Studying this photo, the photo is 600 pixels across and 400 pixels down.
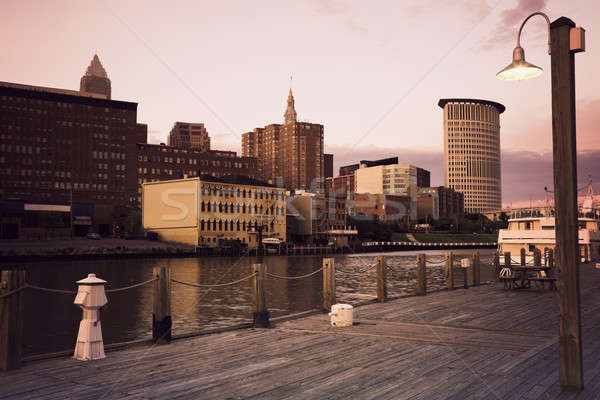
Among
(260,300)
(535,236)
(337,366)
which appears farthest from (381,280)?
(535,236)

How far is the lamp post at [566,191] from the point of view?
7.34 metres

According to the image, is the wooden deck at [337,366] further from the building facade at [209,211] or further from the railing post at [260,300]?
the building facade at [209,211]

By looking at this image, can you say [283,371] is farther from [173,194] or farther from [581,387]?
[173,194]

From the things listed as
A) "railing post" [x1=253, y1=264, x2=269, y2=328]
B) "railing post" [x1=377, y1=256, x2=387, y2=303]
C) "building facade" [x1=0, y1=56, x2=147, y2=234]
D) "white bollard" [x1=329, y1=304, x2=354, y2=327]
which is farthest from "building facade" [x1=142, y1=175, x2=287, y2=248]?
"white bollard" [x1=329, y1=304, x2=354, y2=327]

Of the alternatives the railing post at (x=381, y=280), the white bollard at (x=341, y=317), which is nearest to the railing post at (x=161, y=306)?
the white bollard at (x=341, y=317)

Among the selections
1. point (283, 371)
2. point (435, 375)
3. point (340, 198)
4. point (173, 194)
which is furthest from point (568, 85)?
point (340, 198)

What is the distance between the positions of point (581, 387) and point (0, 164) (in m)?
188

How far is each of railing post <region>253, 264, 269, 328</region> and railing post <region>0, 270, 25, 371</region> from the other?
5.73m

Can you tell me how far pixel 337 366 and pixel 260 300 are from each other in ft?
16.4

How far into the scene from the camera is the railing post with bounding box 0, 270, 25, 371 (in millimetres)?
9156

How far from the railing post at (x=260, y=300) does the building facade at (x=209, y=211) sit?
4306 inches

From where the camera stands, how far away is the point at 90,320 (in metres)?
10.2

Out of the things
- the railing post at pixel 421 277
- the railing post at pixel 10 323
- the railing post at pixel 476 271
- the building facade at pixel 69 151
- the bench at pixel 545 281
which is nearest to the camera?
the railing post at pixel 10 323

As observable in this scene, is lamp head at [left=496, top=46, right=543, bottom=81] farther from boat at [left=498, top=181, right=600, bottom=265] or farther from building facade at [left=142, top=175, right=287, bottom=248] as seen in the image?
building facade at [left=142, top=175, right=287, bottom=248]
